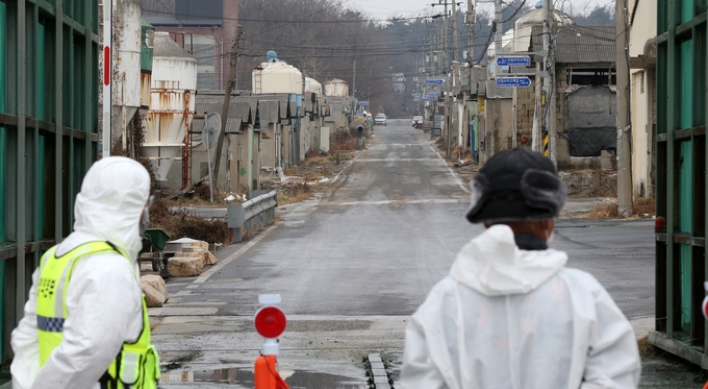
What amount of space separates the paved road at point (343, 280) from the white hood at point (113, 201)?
15.7 ft

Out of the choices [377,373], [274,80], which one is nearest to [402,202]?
[377,373]

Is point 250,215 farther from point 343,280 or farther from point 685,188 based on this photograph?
point 685,188

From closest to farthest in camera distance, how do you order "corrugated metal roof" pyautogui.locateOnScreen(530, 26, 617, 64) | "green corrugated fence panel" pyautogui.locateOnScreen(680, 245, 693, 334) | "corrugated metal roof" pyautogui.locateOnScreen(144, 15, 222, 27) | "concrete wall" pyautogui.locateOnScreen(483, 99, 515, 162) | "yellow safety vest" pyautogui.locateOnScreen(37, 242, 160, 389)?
1. "yellow safety vest" pyautogui.locateOnScreen(37, 242, 160, 389)
2. "green corrugated fence panel" pyautogui.locateOnScreen(680, 245, 693, 334)
3. "corrugated metal roof" pyautogui.locateOnScreen(530, 26, 617, 64)
4. "concrete wall" pyautogui.locateOnScreen(483, 99, 515, 162)
5. "corrugated metal roof" pyautogui.locateOnScreen(144, 15, 222, 27)

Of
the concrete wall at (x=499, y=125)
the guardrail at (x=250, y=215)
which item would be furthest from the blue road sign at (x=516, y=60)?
the concrete wall at (x=499, y=125)

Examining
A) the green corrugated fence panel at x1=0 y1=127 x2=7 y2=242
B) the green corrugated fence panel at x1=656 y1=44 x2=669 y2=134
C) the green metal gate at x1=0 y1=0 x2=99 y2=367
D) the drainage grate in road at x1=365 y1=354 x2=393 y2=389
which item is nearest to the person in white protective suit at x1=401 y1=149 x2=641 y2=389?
the green metal gate at x1=0 y1=0 x2=99 y2=367

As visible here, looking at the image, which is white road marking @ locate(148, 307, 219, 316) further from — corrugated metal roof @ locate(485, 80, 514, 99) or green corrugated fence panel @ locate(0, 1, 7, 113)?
corrugated metal roof @ locate(485, 80, 514, 99)

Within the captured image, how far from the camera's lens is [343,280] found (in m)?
15.8

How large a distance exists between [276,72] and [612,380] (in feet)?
191

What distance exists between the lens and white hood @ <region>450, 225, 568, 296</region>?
297 cm

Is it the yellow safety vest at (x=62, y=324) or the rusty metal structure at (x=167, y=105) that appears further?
the rusty metal structure at (x=167, y=105)

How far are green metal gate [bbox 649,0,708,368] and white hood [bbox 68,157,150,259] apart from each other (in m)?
5.08

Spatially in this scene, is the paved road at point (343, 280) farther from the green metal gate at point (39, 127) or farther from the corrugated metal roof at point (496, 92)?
the corrugated metal roof at point (496, 92)

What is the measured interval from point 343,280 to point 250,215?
8836 mm

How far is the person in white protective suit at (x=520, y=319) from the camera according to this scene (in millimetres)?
2996
